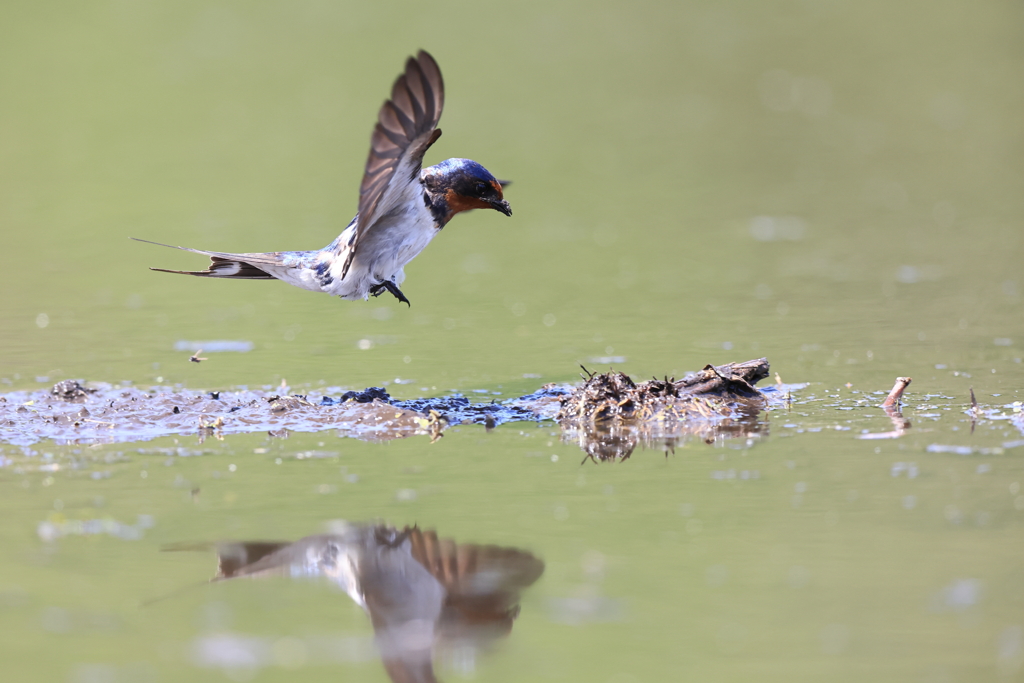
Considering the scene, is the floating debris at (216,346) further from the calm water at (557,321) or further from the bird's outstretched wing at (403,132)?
the bird's outstretched wing at (403,132)

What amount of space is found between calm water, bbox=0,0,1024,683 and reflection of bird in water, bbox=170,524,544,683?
0.32ft

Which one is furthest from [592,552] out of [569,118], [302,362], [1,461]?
[569,118]

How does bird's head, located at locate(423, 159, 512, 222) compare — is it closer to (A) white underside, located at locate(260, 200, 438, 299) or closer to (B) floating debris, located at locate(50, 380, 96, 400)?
(A) white underside, located at locate(260, 200, 438, 299)

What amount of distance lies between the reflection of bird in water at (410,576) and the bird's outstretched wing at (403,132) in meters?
1.94

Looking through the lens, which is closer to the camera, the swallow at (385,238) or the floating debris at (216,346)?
the swallow at (385,238)

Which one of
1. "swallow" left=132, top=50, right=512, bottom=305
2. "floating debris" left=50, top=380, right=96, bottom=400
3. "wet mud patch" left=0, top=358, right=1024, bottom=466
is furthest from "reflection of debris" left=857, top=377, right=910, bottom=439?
"floating debris" left=50, top=380, right=96, bottom=400

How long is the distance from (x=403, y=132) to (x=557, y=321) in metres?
4.29

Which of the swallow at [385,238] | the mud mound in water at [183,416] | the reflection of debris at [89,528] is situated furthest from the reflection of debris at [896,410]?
the reflection of debris at [89,528]

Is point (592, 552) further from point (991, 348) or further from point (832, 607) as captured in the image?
point (991, 348)

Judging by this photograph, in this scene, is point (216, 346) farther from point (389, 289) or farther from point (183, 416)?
point (389, 289)

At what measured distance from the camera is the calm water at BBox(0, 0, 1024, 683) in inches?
186

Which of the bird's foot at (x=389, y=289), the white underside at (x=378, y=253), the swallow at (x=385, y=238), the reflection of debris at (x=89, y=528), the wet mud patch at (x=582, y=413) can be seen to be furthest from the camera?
the bird's foot at (x=389, y=289)

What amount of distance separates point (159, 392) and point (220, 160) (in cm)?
989

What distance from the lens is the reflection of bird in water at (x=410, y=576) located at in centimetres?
463
